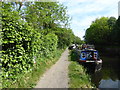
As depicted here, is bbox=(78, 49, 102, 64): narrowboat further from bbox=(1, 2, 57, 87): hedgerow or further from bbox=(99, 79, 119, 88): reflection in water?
bbox=(1, 2, 57, 87): hedgerow

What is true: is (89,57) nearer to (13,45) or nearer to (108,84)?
(108,84)

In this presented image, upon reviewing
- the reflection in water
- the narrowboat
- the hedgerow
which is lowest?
the reflection in water

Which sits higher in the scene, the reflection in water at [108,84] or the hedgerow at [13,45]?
the hedgerow at [13,45]

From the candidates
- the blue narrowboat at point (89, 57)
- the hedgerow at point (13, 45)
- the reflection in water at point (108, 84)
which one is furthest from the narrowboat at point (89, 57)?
the hedgerow at point (13, 45)

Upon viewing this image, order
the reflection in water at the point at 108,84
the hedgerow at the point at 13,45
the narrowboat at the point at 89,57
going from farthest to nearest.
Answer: the narrowboat at the point at 89,57 < the reflection in water at the point at 108,84 < the hedgerow at the point at 13,45

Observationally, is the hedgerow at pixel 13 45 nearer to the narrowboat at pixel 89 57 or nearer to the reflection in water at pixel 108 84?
the reflection in water at pixel 108 84

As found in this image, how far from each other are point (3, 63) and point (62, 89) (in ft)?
9.53

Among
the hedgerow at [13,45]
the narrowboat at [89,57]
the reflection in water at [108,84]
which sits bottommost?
the reflection in water at [108,84]

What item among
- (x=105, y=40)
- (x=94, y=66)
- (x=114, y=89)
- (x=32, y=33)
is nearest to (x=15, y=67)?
(x=32, y=33)

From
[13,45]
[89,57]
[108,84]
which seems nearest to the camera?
[13,45]

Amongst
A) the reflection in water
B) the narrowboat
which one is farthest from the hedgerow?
the narrowboat

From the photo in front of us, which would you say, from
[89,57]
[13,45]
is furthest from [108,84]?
[13,45]

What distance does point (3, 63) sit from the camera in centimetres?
619

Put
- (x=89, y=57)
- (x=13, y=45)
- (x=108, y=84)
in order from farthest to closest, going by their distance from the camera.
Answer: (x=89, y=57), (x=108, y=84), (x=13, y=45)
